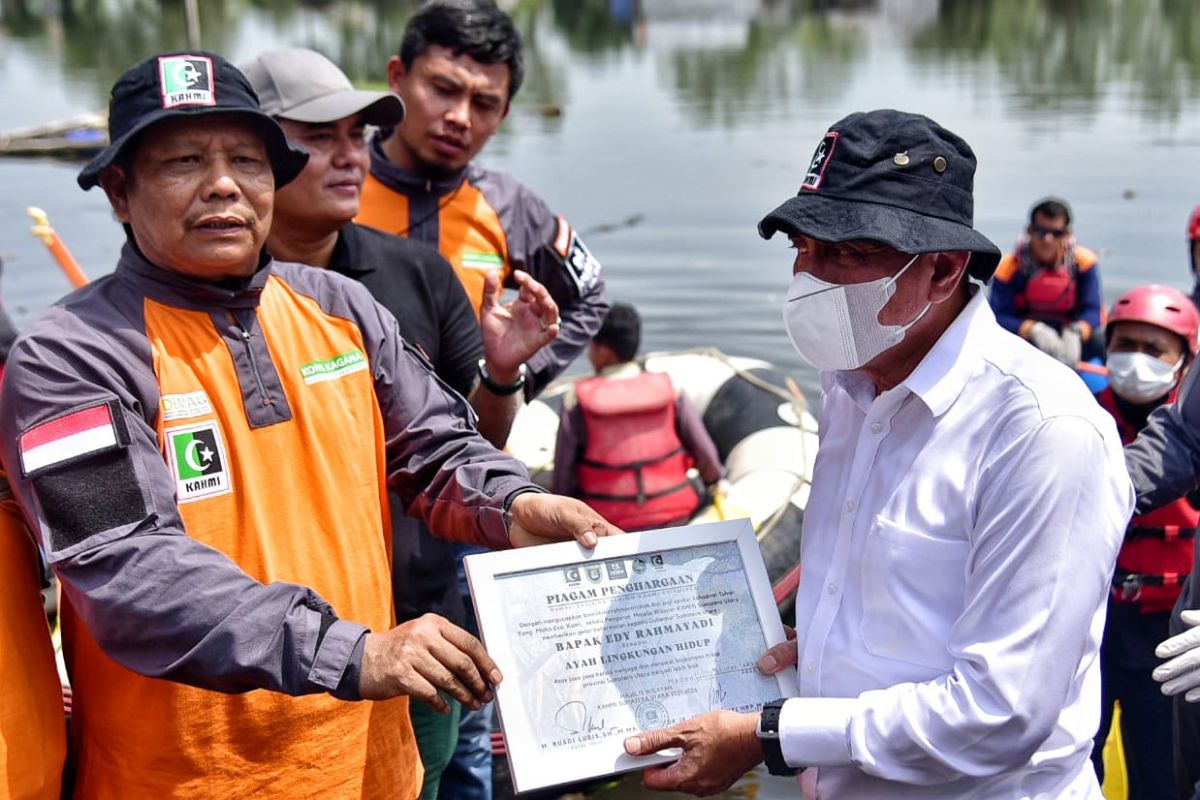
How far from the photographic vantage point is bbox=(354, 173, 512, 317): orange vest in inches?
159

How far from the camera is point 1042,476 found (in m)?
1.93

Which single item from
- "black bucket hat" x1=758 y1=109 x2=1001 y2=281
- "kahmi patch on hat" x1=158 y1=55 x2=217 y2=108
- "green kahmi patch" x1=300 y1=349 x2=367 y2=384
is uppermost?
"kahmi patch on hat" x1=158 y1=55 x2=217 y2=108

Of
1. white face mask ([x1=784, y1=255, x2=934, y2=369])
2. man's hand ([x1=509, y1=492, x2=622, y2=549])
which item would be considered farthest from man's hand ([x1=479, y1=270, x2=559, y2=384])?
white face mask ([x1=784, y1=255, x2=934, y2=369])

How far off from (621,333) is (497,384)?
340 centimetres

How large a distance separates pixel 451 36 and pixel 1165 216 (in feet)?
51.4

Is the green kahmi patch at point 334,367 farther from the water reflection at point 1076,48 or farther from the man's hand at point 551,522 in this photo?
the water reflection at point 1076,48

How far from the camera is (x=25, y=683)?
222cm

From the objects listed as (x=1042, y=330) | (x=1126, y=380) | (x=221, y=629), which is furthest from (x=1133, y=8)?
(x=221, y=629)

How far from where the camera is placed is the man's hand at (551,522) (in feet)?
7.95

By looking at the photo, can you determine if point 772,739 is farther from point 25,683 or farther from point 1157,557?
point 1157,557

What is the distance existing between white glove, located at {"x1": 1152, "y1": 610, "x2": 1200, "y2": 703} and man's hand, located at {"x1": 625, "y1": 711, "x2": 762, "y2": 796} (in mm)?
806

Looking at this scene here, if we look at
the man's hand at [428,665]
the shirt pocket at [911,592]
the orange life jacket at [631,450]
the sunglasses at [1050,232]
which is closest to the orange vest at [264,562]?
the man's hand at [428,665]

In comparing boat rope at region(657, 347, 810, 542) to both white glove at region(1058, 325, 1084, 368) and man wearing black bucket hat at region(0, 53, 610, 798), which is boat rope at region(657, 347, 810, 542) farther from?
man wearing black bucket hat at region(0, 53, 610, 798)
